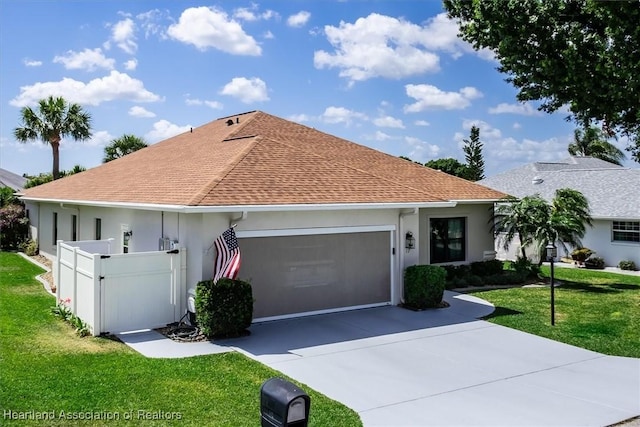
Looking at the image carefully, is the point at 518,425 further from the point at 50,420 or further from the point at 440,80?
the point at 440,80

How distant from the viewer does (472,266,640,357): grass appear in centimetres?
1077

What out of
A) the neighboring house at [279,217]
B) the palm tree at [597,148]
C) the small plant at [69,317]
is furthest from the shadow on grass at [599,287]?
the palm tree at [597,148]

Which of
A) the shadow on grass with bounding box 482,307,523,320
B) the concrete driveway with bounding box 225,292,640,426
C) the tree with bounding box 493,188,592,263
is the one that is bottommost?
the concrete driveway with bounding box 225,292,640,426

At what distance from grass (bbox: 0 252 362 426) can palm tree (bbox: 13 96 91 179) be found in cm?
2836

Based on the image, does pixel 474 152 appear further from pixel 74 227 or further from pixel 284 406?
pixel 284 406

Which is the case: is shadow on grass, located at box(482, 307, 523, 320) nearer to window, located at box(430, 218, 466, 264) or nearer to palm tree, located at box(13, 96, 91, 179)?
window, located at box(430, 218, 466, 264)

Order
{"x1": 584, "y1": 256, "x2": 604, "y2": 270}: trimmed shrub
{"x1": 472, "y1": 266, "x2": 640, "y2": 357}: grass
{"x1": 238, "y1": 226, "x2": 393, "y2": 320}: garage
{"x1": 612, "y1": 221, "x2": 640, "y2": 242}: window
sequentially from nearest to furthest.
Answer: {"x1": 472, "y1": 266, "x2": 640, "y2": 357}: grass → {"x1": 238, "y1": 226, "x2": 393, "y2": 320}: garage → {"x1": 612, "y1": 221, "x2": 640, "y2": 242}: window → {"x1": 584, "y1": 256, "x2": 604, "y2": 270}: trimmed shrub

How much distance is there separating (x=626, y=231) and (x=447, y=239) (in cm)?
976

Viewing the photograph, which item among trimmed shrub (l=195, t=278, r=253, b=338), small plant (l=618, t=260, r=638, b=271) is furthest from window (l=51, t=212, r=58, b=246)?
small plant (l=618, t=260, r=638, b=271)

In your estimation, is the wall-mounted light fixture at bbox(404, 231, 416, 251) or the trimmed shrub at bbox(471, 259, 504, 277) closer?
the wall-mounted light fixture at bbox(404, 231, 416, 251)

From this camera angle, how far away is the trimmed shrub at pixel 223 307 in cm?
1014

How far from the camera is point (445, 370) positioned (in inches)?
341

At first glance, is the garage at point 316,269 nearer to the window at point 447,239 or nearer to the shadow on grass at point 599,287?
the window at point 447,239

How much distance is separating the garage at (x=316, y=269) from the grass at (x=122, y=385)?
2.80 m
